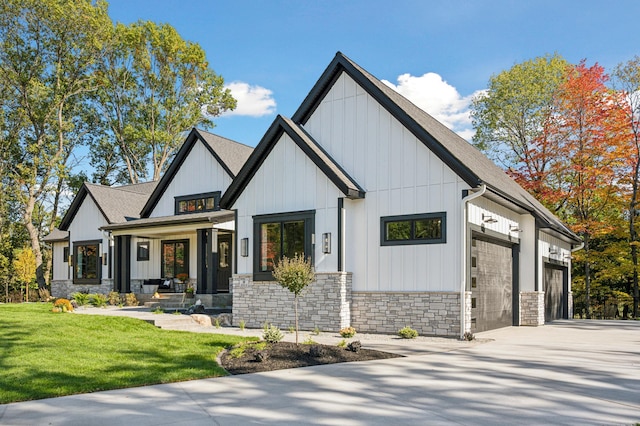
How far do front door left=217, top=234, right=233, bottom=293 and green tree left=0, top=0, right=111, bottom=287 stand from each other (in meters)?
16.3

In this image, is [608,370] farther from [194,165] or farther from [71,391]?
[194,165]

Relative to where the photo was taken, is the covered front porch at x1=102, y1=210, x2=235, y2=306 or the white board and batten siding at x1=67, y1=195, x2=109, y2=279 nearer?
the covered front porch at x1=102, y1=210, x2=235, y2=306

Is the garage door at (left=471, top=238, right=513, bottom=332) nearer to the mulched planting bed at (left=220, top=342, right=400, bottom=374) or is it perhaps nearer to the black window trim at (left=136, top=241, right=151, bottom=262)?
the mulched planting bed at (left=220, top=342, right=400, bottom=374)

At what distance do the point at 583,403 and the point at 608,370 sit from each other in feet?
9.22

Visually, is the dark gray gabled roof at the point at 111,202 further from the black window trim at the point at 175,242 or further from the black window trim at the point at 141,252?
the black window trim at the point at 175,242

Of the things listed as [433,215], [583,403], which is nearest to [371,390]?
[583,403]

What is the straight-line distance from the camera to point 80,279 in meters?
25.8

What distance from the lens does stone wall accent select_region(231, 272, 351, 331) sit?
14133mm

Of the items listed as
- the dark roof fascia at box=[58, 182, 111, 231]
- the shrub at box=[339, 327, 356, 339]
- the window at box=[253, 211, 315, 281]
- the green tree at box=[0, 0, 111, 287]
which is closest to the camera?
the shrub at box=[339, 327, 356, 339]

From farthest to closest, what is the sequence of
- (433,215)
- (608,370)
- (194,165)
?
(194,165) → (433,215) → (608,370)

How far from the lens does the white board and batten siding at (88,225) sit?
81.7ft

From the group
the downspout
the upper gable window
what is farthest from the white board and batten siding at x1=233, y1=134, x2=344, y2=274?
the upper gable window

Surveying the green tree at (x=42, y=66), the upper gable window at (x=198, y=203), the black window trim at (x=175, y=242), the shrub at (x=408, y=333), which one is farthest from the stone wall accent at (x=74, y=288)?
the shrub at (x=408, y=333)

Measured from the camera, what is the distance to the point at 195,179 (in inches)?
890
